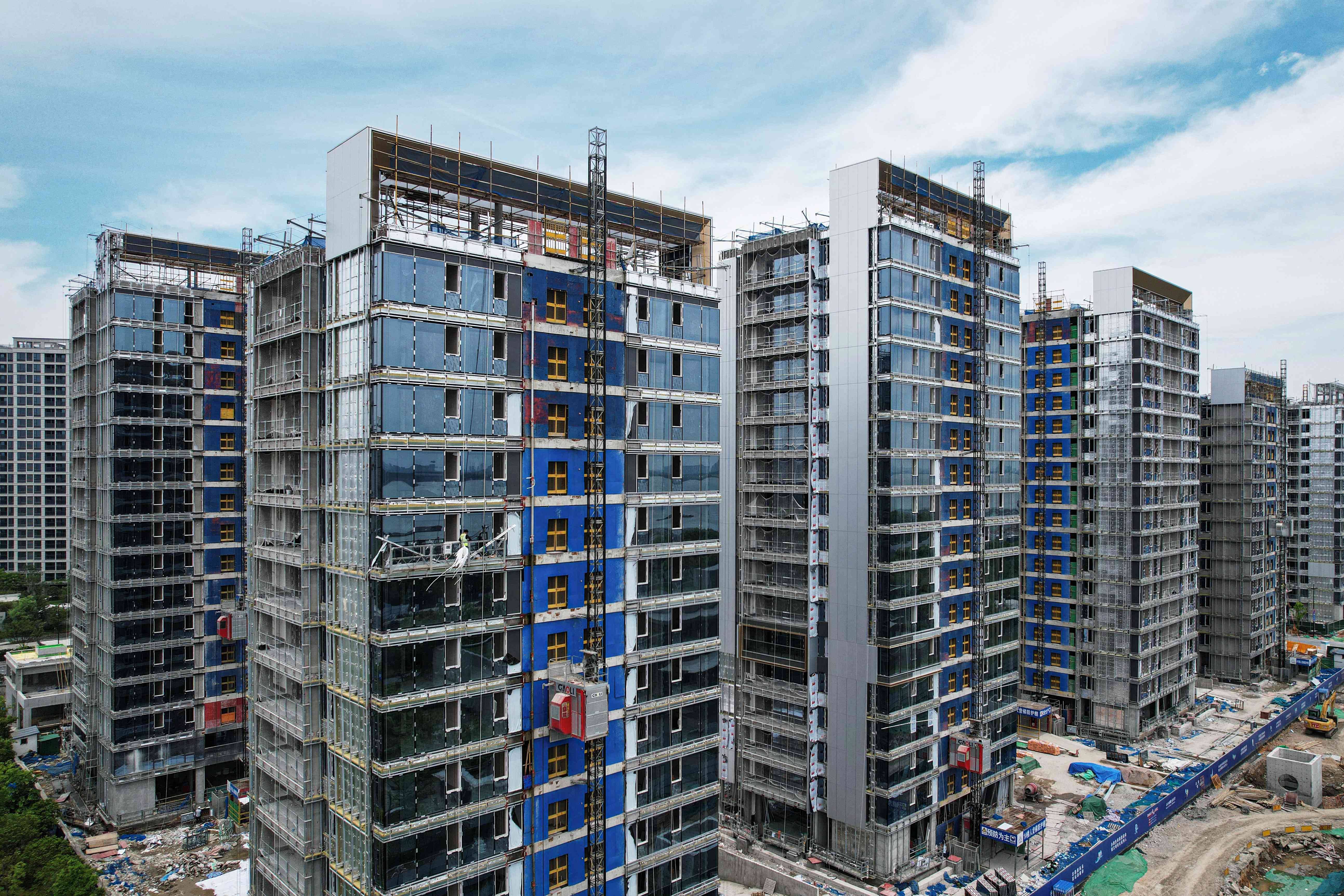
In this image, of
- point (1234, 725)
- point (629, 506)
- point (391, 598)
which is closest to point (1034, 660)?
point (1234, 725)

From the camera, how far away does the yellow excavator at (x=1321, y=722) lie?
283 ft

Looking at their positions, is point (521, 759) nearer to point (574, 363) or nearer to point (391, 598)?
point (391, 598)

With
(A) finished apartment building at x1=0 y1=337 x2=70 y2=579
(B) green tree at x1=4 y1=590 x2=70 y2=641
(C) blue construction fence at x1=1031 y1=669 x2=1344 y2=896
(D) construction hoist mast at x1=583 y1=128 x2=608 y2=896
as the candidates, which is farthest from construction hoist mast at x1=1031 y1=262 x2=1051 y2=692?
(A) finished apartment building at x1=0 y1=337 x2=70 y2=579

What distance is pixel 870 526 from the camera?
55.7 metres

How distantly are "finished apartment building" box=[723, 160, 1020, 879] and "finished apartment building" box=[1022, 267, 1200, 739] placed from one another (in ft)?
75.8

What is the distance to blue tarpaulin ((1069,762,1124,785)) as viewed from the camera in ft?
232

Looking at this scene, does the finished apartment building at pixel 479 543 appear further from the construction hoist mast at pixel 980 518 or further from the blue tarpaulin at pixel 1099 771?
the blue tarpaulin at pixel 1099 771

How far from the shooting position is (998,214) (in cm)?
6606

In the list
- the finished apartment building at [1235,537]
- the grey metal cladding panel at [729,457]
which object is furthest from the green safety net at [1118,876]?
the finished apartment building at [1235,537]

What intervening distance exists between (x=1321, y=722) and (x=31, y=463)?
197m

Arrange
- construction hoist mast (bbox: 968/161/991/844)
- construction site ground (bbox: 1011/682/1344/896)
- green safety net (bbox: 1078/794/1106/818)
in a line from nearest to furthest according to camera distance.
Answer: construction site ground (bbox: 1011/682/1344/896) < construction hoist mast (bbox: 968/161/991/844) < green safety net (bbox: 1078/794/1106/818)

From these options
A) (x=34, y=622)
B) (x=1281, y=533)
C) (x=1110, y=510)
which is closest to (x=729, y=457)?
(x=1110, y=510)

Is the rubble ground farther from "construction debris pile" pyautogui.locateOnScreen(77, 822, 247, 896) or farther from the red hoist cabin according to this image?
the red hoist cabin

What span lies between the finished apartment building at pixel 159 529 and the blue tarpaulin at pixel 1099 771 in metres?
73.1
